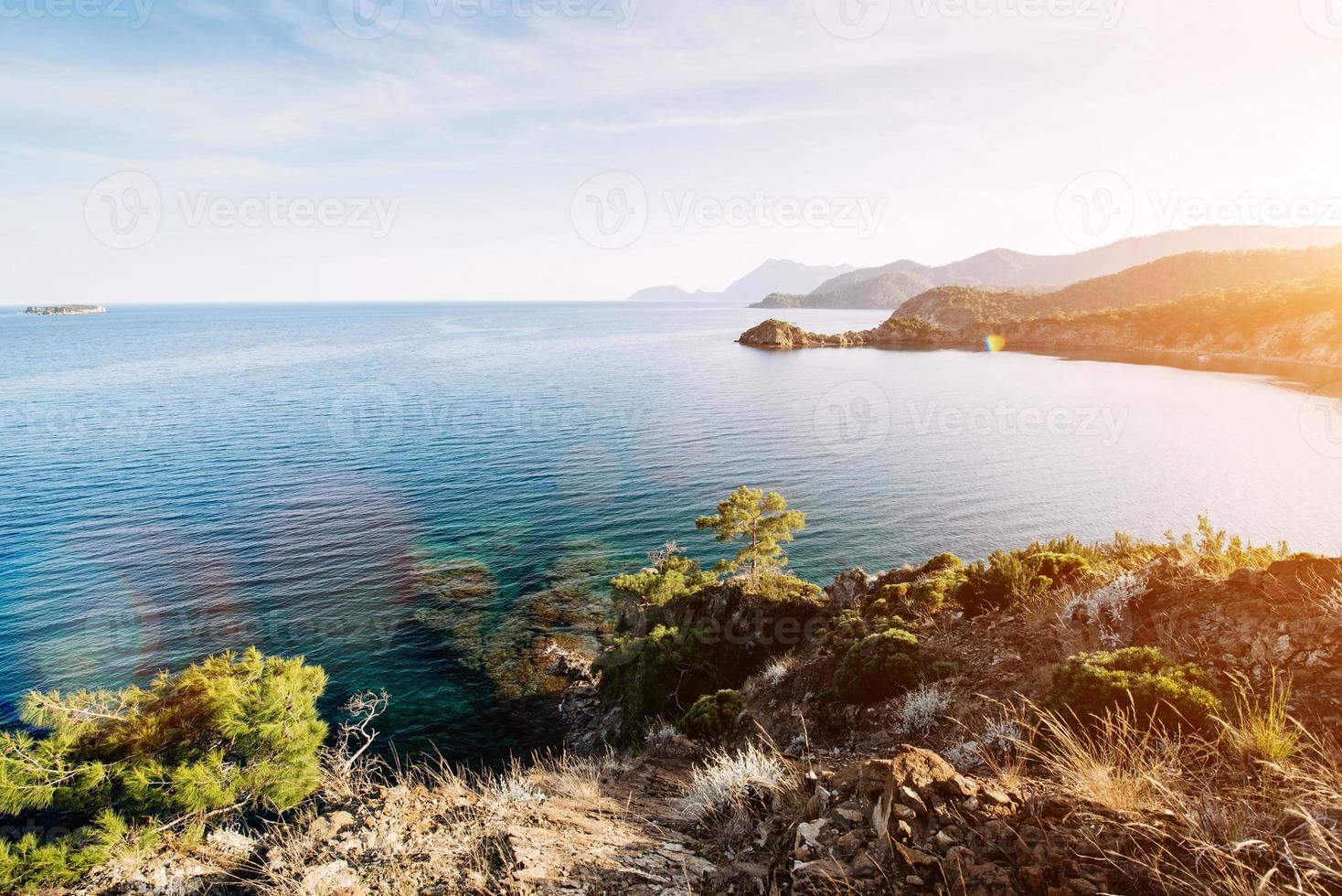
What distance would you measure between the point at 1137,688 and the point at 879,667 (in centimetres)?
594

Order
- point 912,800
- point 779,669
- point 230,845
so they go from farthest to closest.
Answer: point 779,669
point 230,845
point 912,800

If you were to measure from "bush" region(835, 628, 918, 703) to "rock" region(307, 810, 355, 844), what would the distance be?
35.6 ft

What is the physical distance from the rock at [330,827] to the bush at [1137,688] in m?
11.6

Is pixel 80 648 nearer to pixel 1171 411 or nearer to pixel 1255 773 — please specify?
pixel 1255 773

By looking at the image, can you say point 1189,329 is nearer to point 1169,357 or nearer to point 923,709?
point 1169,357

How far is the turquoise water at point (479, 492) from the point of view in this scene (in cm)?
3070

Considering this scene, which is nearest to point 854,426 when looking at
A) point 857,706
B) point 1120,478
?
point 1120,478

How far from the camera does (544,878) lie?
7.20 meters

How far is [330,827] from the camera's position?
30.4 ft

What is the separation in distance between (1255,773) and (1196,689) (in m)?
1.94

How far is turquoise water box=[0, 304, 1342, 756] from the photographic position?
3070 cm

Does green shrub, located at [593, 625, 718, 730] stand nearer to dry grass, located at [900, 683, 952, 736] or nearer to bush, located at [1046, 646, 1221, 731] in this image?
dry grass, located at [900, 683, 952, 736]

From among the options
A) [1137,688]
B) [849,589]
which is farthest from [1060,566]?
[849,589]

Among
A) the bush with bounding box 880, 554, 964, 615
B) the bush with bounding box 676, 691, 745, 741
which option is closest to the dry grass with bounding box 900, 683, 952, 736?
the bush with bounding box 880, 554, 964, 615
